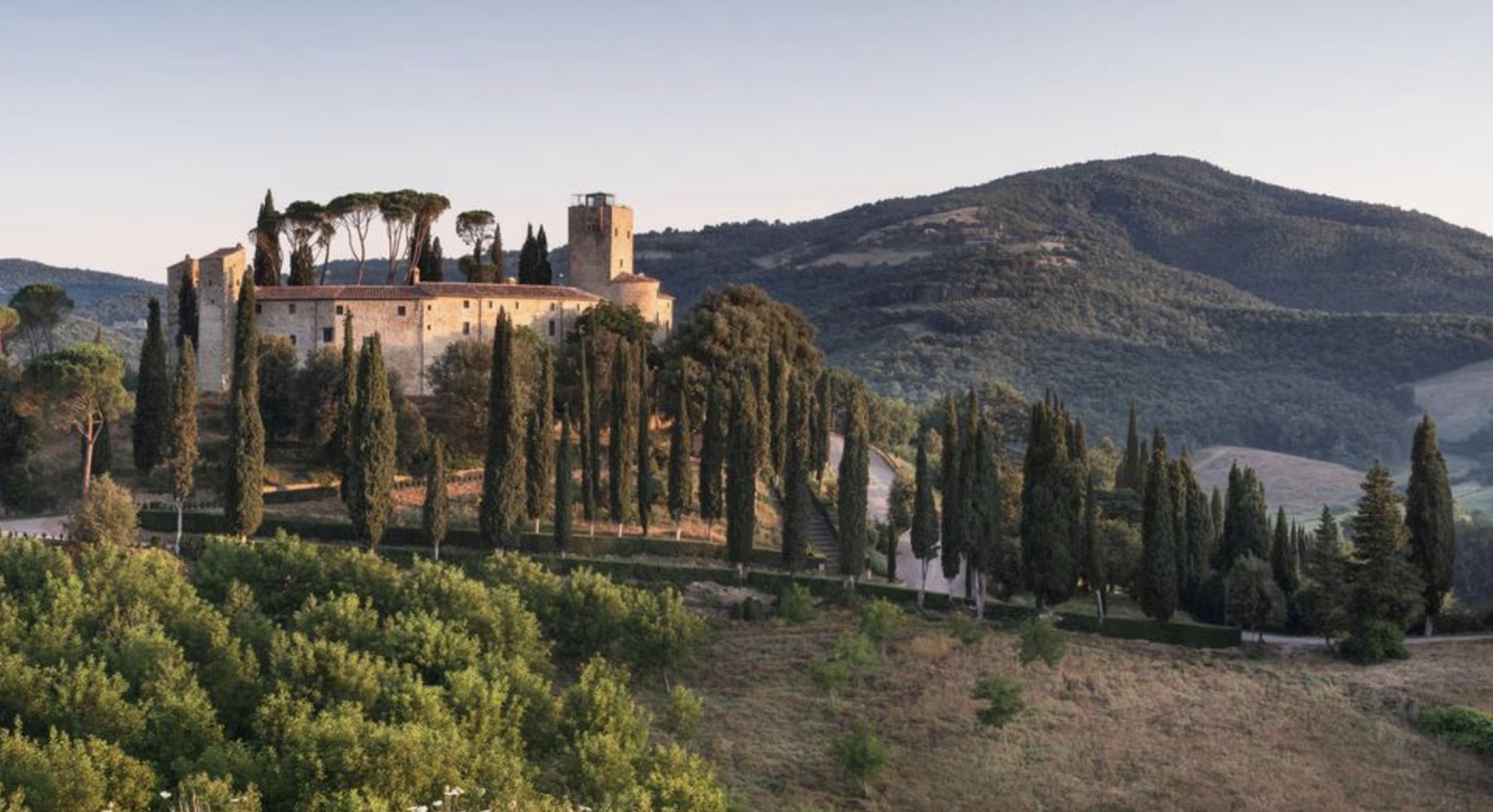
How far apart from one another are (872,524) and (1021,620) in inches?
685

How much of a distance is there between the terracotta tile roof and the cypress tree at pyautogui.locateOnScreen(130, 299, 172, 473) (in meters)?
13.6

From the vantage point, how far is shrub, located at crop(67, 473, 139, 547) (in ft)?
139

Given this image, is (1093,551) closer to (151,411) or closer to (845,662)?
(845,662)

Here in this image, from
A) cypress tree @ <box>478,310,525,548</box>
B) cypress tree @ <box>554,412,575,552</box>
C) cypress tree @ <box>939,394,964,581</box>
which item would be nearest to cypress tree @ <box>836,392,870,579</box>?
cypress tree @ <box>939,394,964,581</box>

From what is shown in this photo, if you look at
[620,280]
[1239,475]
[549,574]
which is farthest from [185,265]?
[1239,475]

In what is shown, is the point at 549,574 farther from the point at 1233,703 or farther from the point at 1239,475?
the point at 1239,475

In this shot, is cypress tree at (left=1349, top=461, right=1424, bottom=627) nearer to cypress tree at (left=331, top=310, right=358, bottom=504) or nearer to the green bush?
the green bush

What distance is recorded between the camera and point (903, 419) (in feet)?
310

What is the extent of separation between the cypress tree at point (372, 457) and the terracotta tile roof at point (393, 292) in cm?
2151

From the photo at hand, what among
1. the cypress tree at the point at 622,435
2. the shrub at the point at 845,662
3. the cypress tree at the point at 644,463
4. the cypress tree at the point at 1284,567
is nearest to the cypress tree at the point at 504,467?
the cypress tree at the point at 622,435

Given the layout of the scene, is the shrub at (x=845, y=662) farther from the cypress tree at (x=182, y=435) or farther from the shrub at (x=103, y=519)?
the cypress tree at (x=182, y=435)

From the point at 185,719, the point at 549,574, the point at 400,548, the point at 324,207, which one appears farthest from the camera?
the point at 324,207

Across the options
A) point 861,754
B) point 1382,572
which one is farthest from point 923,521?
point 861,754

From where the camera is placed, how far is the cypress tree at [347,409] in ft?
154
